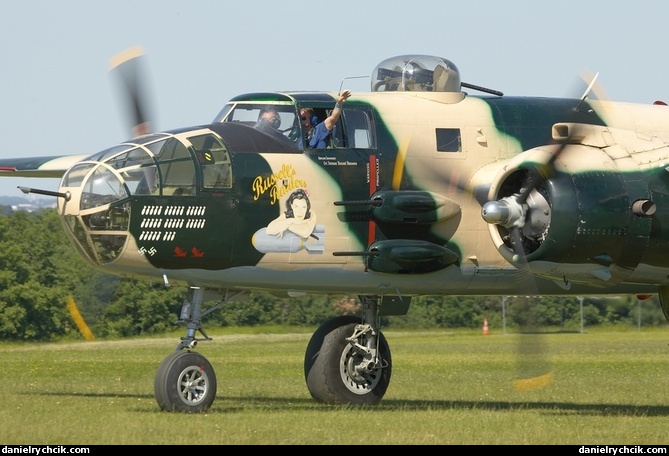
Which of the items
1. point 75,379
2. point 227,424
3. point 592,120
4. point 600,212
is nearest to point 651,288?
point 592,120

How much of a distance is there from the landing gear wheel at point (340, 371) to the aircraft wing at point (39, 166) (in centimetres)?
524

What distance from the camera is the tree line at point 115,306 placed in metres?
40.7

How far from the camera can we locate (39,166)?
22031mm

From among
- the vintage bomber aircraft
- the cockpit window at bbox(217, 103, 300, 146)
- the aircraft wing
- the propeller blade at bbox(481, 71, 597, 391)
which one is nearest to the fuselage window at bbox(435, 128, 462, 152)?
the vintage bomber aircraft

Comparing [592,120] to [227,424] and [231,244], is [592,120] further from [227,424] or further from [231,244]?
[227,424]

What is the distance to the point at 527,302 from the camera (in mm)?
18422

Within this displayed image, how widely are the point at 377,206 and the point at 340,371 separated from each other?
9.76ft

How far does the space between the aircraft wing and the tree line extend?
13395 mm

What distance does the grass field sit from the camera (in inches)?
619

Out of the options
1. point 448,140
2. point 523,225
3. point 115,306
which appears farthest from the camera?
point 115,306

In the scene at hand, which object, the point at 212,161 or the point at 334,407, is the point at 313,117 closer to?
the point at 212,161

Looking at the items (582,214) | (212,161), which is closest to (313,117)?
(212,161)

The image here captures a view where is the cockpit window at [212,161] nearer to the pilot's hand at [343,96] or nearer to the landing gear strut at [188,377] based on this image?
the landing gear strut at [188,377]

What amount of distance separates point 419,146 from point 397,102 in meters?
0.83
